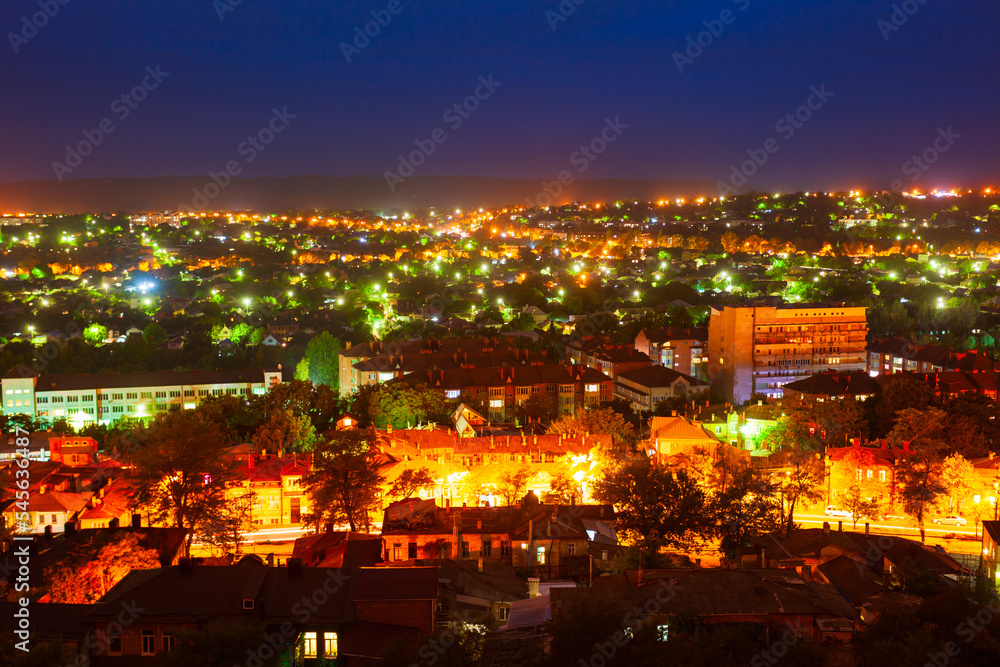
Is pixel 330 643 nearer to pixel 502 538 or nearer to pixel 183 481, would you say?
pixel 502 538

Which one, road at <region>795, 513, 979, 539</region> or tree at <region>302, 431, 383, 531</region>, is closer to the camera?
tree at <region>302, 431, 383, 531</region>

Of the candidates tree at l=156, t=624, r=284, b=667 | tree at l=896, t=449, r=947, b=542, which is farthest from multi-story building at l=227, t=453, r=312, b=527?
tree at l=896, t=449, r=947, b=542

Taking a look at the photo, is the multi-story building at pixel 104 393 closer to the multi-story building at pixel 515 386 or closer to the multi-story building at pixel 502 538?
the multi-story building at pixel 515 386

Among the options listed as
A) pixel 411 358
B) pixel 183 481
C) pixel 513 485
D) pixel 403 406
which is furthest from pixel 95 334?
pixel 513 485

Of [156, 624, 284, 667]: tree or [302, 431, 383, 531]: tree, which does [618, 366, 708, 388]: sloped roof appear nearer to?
[302, 431, 383, 531]: tree

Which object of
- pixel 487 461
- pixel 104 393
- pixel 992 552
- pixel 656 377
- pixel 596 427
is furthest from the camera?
pixel 656 377

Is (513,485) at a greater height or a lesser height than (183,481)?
lesser
